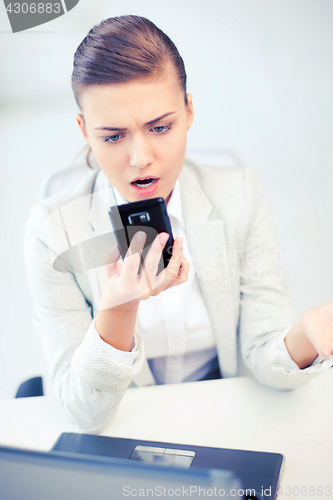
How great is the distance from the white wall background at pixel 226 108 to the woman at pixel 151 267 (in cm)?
11

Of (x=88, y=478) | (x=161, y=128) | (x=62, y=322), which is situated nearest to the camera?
(x=88, y=478)

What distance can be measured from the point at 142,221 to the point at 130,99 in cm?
17

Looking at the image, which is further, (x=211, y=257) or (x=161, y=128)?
(x=211, y=257)

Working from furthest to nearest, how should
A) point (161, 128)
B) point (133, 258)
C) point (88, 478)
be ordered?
point (161, 128)
point (133, 258)
point (88, 478)

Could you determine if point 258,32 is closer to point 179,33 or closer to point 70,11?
point 179,33

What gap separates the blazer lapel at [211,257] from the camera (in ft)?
2.32

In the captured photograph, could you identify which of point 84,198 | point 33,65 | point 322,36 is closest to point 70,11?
point 33,65

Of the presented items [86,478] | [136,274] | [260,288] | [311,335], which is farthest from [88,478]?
[260,288]

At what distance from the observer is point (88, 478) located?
0.70 feet

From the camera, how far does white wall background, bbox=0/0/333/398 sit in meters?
0.60

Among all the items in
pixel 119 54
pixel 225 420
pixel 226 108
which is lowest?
pixel 225 420

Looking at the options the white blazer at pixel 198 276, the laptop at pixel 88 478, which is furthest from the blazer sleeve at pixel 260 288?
the laptop at pixel 88 478

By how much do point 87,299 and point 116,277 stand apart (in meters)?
0.28

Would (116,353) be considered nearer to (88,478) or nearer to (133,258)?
(133,258)
